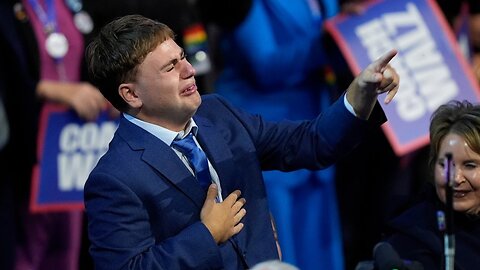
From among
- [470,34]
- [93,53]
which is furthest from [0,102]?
[470,34]

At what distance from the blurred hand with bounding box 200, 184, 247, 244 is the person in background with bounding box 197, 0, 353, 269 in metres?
1.81

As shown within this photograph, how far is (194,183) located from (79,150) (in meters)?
1.53

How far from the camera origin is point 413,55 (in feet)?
16.1

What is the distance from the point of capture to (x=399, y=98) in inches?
188

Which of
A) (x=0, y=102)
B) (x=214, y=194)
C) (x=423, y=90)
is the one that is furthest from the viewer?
(x=423, y=90)

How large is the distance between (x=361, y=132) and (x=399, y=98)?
4.86 feet

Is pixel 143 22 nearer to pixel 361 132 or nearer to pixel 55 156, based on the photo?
pixel 361 132

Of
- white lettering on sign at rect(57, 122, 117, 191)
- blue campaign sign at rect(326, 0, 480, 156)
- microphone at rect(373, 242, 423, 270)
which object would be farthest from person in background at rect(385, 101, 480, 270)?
white lettering on sign at rect(57, 122, 117, 191)

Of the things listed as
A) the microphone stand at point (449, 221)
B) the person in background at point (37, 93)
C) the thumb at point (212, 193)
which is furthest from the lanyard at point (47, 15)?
the microphone stand at point (449, 221)

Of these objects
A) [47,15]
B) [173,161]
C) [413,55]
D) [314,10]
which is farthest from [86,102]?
[173,161]

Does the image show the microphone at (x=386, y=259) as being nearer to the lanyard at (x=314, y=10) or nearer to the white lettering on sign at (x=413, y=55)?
the white lettering on sign at (x=413, y=55)

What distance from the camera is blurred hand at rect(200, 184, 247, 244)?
316 centimetres

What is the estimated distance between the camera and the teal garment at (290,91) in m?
4.96

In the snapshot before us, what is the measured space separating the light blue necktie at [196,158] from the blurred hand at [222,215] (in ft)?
0.27
